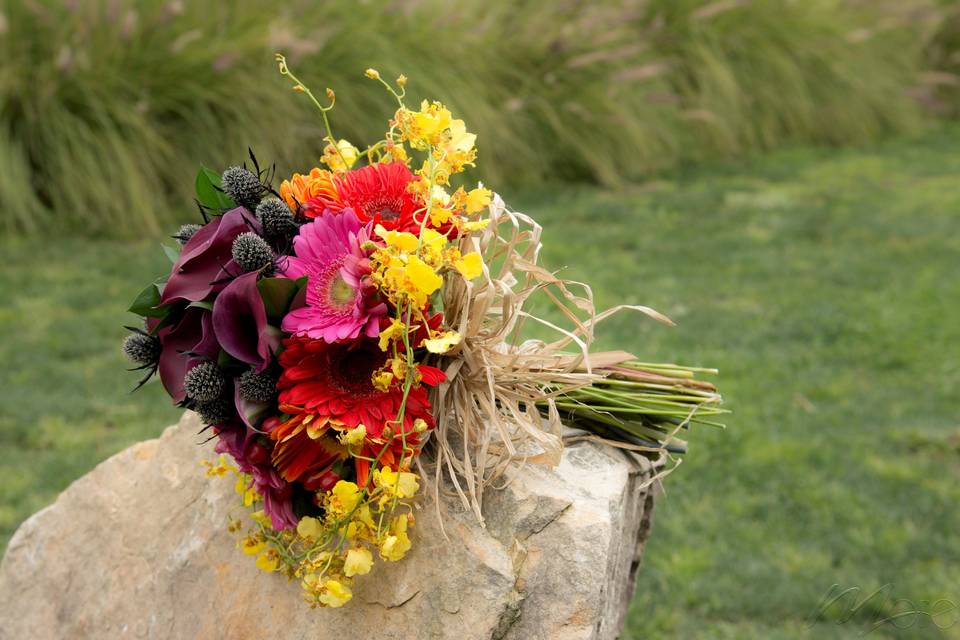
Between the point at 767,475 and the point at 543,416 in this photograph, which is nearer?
A: the point at 543,416

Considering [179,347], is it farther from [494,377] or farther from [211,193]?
[494,377]

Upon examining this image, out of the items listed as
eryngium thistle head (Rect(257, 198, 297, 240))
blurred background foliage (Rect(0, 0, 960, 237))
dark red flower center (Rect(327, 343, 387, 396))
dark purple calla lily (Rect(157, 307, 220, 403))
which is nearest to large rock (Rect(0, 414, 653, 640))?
dark red flower center (Rect(327, 343, 387, 396))

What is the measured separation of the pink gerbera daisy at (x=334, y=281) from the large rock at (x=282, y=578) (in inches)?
17.4

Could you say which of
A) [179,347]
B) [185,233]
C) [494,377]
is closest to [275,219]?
[185,233]

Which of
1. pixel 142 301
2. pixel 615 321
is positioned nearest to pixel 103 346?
pixel 615 321

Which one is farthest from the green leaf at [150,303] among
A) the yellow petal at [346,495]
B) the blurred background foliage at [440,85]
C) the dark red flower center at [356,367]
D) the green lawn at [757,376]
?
the blurred background foliage at [440,85]

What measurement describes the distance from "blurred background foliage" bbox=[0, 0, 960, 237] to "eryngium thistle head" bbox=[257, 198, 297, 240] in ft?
14.5

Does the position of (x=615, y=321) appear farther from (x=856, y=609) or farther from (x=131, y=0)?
(x=131, y=0)

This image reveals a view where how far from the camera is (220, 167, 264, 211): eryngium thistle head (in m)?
1.99

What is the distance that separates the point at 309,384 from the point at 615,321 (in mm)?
3560

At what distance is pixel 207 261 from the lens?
191 centimetres

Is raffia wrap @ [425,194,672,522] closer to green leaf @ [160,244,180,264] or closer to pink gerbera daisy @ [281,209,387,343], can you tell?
pink gerbera daisy @ [281,209,387,343]

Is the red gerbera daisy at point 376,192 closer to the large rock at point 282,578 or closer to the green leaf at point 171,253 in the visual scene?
the green leaf at point 171,253

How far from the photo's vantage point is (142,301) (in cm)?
191
